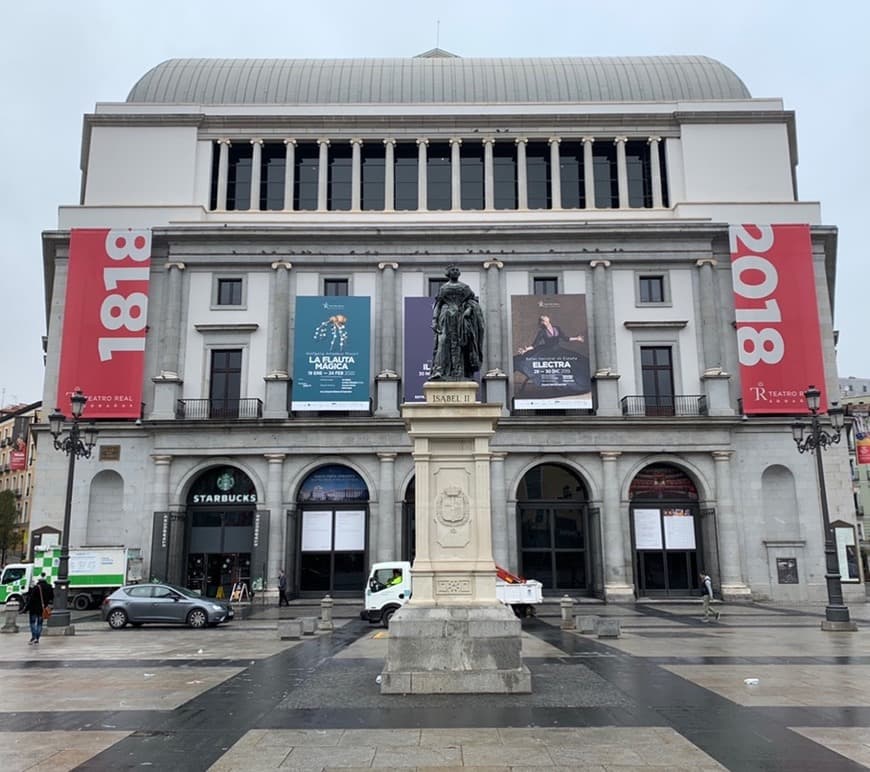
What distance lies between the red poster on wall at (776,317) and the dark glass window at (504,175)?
37.6ft

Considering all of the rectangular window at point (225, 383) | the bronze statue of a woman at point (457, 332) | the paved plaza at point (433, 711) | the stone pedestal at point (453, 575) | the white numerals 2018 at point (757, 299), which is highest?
the white numerals 2018 at point (757, 299)

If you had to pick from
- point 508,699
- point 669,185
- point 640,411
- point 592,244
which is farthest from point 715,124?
point 508,699

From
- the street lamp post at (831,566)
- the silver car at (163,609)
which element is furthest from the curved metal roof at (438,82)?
the silver car at (163,609)

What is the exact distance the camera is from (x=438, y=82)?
43.8 metres

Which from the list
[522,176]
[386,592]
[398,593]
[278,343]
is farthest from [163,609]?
[522,176]

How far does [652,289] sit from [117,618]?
2804 cm

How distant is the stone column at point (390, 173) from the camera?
4044 cm

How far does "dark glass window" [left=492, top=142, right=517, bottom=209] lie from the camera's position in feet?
135

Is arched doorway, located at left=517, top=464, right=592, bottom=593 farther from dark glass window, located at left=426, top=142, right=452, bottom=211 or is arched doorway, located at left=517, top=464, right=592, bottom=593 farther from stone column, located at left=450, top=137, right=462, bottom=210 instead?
dark glass window, located at left=426, top=142, right=452, bottom=211

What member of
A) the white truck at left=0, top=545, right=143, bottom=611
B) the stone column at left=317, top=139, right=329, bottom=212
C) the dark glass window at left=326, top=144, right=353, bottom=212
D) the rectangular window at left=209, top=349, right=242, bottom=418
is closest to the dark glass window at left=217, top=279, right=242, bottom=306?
the rectangular window at left=209, top=349, right=242, bottom=418

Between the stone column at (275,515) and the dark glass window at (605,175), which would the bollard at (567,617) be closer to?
the stone column at (275,515)

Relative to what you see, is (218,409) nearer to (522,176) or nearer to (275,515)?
(275,515)

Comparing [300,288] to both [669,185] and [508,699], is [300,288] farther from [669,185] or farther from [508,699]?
[508,699]

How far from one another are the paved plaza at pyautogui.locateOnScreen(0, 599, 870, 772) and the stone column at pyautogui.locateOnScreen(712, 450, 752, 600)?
15.9 metres
